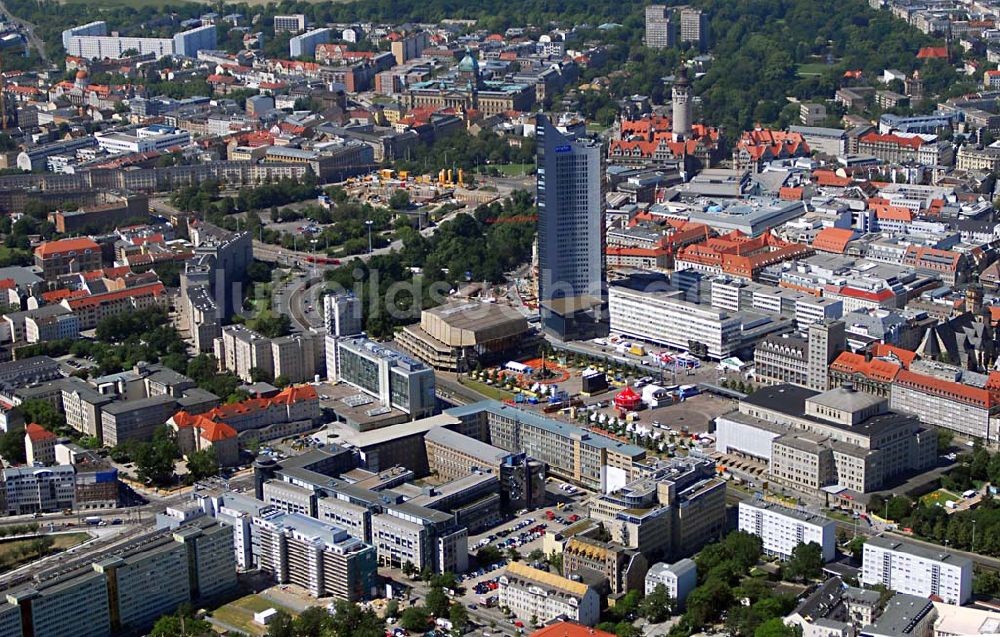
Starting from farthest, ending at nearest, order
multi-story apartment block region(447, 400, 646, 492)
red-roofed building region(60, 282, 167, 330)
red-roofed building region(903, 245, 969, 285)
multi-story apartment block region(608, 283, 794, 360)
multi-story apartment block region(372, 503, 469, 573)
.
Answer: red-roofed building region(903, 245, 969, 285), red-roofed building region(60, 282, 167, 330), multi-story apartment block region(608, 283, 794, 360), multi-story apartment block region(447, 400, 646, 492), multi-story apartment block region(372, 503, 469, 573)

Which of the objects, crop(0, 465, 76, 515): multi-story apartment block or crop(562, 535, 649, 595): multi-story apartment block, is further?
crop(0, 465, 76, 515): multi-story apartment block

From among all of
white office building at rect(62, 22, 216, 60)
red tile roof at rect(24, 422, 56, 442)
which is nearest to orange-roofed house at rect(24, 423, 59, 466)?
red tile roof at rect(24, 422, 56, 442)

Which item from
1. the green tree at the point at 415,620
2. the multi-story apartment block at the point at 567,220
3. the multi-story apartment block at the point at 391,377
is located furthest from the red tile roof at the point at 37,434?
the multi-story apartment block at the point at 567,220

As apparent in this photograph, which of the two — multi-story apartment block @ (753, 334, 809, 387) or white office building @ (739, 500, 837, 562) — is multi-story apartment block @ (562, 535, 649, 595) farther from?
multi-story apartment block @ (753, 334, 809, 387)

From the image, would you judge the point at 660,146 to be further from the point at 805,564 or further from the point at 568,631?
the point at 568,631

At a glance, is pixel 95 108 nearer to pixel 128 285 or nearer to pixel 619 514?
pixel 128 285

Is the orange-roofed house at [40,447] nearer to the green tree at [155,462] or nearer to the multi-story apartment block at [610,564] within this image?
the green tree at [155,462]

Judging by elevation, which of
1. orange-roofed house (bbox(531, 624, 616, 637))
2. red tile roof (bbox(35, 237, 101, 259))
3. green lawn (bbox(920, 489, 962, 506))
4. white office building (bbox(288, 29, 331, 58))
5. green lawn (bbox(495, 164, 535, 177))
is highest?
white office building (bbox(288, 29, 331, 58))
